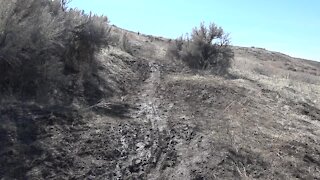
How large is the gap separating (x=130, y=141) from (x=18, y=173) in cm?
254

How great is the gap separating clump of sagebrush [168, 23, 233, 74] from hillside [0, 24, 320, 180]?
935cm

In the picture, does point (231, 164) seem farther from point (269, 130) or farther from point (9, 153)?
point (9, 153)

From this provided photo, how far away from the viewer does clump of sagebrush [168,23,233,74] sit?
2436cm

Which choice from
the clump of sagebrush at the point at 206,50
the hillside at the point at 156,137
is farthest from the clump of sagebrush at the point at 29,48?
the clump of sagebrush at the point at 206,50

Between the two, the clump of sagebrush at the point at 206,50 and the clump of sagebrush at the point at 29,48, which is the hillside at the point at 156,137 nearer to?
the clump of sagebrush at the point at 29,48

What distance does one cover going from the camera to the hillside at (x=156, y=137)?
8.45m

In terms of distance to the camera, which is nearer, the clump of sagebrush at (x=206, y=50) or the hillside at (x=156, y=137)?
the hillside at (x=156, y=137)

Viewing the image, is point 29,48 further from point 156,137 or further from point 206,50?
point 206,50

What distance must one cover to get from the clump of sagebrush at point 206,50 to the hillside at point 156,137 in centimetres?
935

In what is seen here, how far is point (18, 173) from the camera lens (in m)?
7.78

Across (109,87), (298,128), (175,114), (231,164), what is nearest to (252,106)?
(298,128)

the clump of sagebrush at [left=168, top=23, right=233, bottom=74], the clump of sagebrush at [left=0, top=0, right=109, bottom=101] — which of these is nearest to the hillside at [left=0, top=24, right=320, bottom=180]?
the clump of sagebrush at [left=0, top=0, right=109, bottom=101]

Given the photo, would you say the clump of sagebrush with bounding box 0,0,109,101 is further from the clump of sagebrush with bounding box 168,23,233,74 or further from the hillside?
the clump of sagebrush with bounding box 168,23,233,74

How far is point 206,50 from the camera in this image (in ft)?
81.3
